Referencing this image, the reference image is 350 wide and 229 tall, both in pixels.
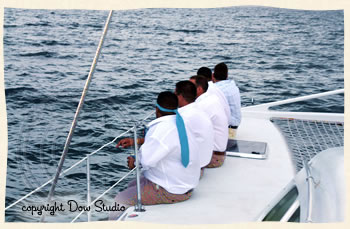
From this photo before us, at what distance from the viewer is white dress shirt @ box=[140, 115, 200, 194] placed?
109 inches

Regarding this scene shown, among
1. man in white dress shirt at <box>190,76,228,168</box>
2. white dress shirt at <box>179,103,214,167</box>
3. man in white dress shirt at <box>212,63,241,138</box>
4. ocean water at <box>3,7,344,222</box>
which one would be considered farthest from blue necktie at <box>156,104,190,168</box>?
man in white dress shirt at <box>212,63,241,138</box>

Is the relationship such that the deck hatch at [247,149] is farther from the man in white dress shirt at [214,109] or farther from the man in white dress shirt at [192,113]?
the man in white dress shirt at [192,113]

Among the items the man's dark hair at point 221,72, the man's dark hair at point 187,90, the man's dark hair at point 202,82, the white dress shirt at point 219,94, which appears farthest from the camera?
the man's dark hair at point 221,72

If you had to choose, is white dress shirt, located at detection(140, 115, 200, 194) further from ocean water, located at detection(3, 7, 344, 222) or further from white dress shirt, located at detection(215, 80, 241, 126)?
white dress shirt, located at detection(215, 80, 241, 126)

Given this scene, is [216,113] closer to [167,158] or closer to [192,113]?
[192,113]

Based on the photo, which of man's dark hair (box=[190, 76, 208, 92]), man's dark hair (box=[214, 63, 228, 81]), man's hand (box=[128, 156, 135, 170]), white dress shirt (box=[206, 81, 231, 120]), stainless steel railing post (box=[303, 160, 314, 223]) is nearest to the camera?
stainless steel railing post (box=[303, 160, 314, 223])

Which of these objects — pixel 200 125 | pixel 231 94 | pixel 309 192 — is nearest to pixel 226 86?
pixel 231 94

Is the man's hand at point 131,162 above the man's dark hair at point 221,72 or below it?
below

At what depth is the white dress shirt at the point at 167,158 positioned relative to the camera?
9.07 ft

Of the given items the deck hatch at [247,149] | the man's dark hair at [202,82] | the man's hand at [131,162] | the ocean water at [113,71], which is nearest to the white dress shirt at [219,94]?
the man's dark hair at [202,82]

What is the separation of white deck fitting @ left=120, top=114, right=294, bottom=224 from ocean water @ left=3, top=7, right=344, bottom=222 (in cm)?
49

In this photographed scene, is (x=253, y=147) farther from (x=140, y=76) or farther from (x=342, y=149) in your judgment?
(x=140, y=76)

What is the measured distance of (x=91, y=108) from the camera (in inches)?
194

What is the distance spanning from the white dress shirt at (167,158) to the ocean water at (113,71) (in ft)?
1.51
